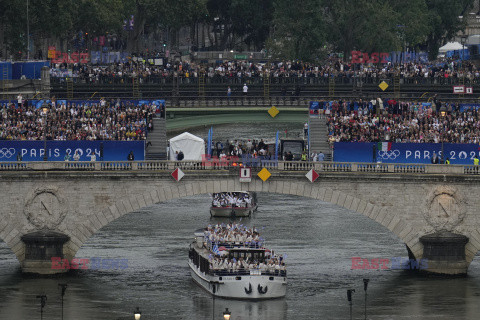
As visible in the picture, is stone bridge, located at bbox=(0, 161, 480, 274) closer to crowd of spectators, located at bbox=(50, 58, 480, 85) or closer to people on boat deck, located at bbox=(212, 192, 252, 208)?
people on boat deck, located at bbox=(212, 192, 252, 208)

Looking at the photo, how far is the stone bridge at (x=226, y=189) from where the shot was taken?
115688 millimetres

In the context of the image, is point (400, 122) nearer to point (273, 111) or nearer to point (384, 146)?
point (384, 146)

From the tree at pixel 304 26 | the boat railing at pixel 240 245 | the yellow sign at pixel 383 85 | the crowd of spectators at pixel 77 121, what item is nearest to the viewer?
the boat railing at pixel 240 245

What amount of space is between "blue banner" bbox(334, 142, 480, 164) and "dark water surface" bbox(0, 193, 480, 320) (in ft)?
24.3

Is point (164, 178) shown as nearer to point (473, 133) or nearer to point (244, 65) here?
point (473, 133)

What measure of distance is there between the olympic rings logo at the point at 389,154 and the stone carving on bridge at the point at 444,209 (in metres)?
10.5

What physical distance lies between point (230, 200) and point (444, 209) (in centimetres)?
4281

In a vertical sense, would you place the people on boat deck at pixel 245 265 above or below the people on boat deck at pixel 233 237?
below

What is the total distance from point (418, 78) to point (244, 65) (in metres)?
17.4

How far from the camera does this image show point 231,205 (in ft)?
509

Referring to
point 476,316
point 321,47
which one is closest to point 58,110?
point 476,316

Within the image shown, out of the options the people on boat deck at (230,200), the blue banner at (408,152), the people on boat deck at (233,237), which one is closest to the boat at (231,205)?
the people on boat deck at (230,200)

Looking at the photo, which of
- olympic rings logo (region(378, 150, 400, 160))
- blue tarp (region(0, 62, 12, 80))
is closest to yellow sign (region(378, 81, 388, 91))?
olympic rings logo (region(378, 150, 400, 160))

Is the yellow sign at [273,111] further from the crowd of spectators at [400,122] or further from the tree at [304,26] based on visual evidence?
the tree at [304,26]
